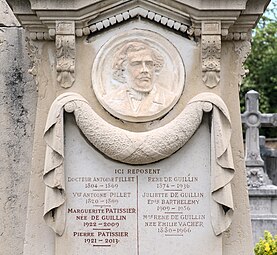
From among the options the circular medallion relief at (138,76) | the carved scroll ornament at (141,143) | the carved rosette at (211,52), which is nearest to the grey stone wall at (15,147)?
the carved scroll ornament at (141,143)

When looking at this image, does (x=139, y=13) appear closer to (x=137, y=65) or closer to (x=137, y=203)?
(x=137, y=65)

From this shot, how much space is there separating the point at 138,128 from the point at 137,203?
21.7 inches

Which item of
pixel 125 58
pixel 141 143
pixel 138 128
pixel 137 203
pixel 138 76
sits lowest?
pixel 137 203

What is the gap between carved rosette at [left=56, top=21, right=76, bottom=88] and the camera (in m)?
5.43

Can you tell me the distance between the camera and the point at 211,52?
17.9 feet

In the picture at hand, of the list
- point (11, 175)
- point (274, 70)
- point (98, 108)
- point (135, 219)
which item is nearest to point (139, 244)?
point (135, 219)

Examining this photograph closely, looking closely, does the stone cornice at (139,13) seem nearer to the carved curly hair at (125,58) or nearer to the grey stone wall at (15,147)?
the carved curly hair at (125,58)

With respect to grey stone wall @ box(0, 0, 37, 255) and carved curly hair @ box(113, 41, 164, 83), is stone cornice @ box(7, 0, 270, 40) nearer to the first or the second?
carved curly hair @ box(113, 41, 164, 83)

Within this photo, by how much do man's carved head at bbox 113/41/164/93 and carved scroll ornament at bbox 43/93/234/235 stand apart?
1.09 ft

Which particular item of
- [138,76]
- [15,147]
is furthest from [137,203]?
[15,147]

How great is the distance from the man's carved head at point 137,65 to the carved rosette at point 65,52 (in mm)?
325

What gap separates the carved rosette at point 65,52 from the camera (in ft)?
17.8

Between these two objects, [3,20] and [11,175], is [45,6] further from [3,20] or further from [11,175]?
[11,175]

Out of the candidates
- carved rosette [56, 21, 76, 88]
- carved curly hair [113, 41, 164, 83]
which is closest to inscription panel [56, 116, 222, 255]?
carved rosette [56, 21, 76, 88]
